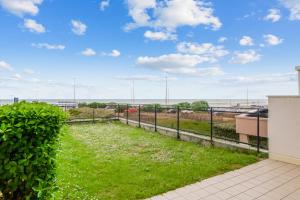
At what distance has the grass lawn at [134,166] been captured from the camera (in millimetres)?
3648

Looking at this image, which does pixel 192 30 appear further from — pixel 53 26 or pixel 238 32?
pixel 53 26

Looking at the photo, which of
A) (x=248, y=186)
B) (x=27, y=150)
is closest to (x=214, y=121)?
(x=248, y=186)

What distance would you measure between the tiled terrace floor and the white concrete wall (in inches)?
15.8

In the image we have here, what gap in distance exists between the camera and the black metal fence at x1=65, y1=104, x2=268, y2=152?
5.82 m

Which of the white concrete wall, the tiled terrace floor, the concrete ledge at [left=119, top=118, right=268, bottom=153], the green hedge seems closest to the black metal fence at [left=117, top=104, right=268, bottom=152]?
the concrete ledge at [left=119, top=118, right=268, bottom=153]

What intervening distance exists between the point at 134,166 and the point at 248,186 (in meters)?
2.22

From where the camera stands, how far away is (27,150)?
221 centimetres

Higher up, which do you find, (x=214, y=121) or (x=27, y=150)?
(x=27, y=150)

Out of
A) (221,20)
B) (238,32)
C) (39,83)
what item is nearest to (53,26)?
(221,20)

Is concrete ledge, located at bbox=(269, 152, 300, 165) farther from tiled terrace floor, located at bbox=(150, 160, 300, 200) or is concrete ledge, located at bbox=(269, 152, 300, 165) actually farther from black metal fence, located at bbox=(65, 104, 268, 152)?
black metal fence, located at bbox=(65, 104, 268, 152)

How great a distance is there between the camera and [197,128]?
25.0ft

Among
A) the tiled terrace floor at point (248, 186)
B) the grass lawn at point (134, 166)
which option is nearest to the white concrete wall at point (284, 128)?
the tiled terrace floor at point (248, 186)

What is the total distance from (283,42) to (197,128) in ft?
27.6

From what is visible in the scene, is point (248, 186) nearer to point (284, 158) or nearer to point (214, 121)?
point (284, 158)
